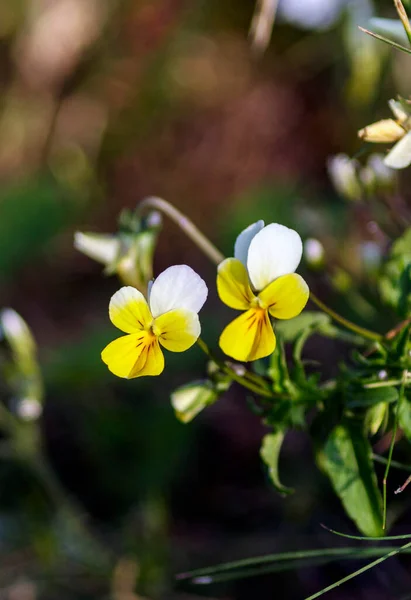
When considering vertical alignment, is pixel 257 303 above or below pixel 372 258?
above

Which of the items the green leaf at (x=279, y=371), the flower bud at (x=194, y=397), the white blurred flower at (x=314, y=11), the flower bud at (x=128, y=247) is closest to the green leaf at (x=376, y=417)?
the green leaf at (x=279, y=371)

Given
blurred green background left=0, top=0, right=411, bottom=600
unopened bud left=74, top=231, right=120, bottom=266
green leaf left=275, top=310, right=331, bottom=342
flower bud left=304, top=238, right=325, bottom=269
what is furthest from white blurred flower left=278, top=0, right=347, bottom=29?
green leaf left=275, top=310, right=331, bottom=342

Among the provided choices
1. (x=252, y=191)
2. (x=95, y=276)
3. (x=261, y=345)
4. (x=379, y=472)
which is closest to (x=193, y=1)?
(x=252, y=191)

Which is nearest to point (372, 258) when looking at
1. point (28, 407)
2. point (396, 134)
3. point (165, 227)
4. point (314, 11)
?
point (396, 134)

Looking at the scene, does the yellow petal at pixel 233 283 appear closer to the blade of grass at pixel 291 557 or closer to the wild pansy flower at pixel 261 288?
the wild pansy flower at pixel 261 288

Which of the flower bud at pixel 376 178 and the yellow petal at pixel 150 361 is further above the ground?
the yellow petal at pixel 150 361

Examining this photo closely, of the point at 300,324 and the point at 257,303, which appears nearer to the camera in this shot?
the point at 257,303

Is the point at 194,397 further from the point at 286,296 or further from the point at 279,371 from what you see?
the point at 286,296
